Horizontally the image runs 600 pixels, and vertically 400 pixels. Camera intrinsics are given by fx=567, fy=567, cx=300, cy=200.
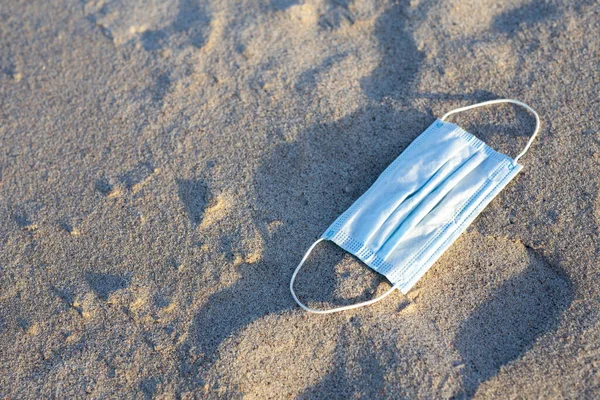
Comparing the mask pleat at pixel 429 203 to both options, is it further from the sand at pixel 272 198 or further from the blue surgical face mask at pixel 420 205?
the sand at pixel 272 198

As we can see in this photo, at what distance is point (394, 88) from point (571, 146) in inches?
27.3

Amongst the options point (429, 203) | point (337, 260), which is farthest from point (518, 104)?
point (337, 260)

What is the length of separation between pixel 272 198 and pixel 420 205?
52 cm

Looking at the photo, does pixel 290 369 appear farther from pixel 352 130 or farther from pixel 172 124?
pixel 172 124

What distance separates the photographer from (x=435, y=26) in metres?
2.41

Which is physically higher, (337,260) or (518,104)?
(518,104)

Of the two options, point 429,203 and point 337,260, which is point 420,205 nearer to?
point 429,203

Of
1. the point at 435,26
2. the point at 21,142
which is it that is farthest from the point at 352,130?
the point at 21,142

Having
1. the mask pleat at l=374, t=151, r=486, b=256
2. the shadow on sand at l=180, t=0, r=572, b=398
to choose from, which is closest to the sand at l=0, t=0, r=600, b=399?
the shadow on sand at l=180, t=0, r=572, b=398

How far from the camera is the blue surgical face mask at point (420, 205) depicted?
186cm

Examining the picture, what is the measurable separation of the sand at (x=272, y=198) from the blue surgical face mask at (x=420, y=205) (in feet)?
0.18

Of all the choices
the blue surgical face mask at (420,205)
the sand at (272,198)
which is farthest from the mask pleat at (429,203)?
the sand at (272,198)

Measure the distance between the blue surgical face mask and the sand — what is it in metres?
0.05

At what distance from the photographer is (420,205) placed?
193cm
